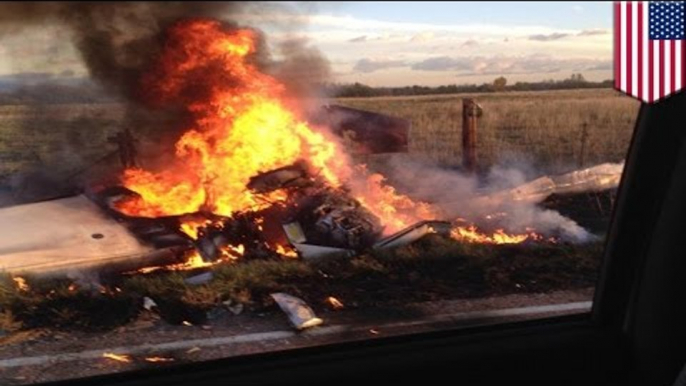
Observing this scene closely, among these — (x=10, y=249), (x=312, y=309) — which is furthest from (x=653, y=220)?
(x=10, y=249)

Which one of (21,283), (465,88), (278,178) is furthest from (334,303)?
(21,283)

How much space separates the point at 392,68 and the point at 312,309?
1074 mm

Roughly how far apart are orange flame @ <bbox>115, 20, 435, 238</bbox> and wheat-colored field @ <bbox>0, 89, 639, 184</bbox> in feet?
0.69

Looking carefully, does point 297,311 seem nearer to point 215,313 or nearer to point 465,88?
point 215,313

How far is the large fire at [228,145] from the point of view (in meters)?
3.01

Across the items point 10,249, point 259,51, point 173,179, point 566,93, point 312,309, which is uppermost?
point 259,51

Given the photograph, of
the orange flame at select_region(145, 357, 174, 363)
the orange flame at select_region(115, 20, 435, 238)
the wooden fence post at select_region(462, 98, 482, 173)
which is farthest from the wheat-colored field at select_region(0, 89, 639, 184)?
the orange flame at select_region(145, 357, 174, 363)

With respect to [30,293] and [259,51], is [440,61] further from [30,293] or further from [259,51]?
[30,293]

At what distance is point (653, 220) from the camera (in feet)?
11.7

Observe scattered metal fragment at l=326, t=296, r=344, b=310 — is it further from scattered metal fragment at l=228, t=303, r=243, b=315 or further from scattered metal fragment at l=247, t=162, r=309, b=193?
scattered metal fragment at l=247, t=162, r=309, b=193

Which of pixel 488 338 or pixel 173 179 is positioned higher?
pixel 173 179

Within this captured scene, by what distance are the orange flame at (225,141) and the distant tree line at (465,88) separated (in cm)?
21

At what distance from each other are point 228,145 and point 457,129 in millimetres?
954

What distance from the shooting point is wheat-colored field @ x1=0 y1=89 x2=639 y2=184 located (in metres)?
2.91
